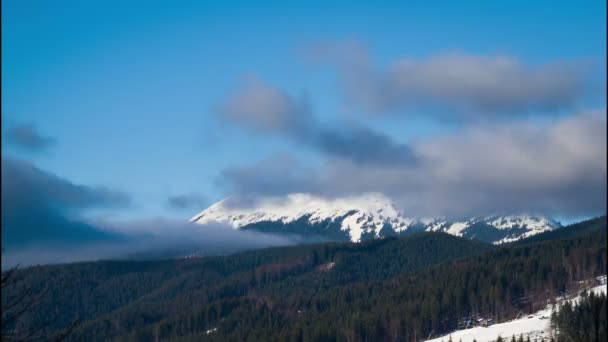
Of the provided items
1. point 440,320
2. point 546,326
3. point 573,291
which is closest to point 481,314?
point 440,320

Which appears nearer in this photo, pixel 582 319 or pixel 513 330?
pixel 582 319

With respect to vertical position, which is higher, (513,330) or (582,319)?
(582,319)

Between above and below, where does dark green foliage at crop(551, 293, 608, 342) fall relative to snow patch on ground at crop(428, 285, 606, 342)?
above

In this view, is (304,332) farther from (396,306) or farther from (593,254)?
(593,254)

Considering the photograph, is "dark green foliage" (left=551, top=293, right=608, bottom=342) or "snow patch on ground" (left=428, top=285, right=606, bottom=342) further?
"snow patch on ground" (left=428, top=285, right=606, bottom=342)

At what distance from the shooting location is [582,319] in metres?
124

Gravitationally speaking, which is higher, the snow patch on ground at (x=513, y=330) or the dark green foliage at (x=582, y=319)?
the dark green foliage at (x=582, y=319)

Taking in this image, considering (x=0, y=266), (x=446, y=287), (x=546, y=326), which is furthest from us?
(x=446, y=287)

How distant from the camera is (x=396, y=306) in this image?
17788 centimetres

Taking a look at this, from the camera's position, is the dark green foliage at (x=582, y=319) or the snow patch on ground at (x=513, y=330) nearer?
the dark green foliage at (x=582, y=319)

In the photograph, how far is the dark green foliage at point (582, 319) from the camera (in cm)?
10869

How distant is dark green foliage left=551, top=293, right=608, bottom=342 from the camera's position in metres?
109

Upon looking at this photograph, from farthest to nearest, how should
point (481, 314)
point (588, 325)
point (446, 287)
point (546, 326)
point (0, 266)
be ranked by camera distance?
1. point (446, 287)
2. point (481, 314)
3. point (546, 326)
4. point (588, 325)
5. point (0, 266)

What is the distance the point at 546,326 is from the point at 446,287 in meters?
47.3
